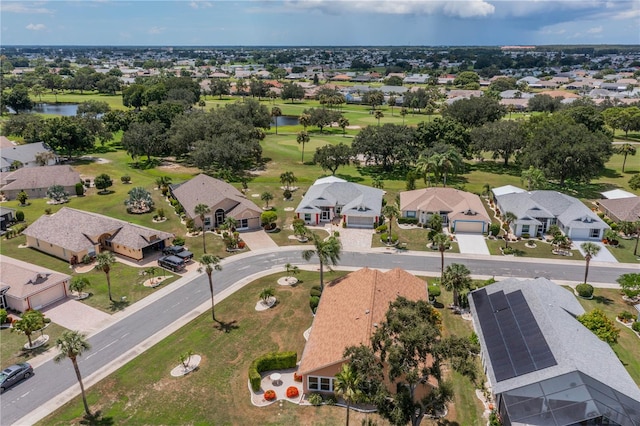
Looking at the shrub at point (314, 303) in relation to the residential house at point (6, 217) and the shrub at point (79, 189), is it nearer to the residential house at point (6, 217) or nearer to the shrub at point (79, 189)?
the residential house at point (6, 217)

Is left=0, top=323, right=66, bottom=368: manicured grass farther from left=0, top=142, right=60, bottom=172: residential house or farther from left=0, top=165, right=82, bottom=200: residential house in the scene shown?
left=0, top=142, right=60, bottom=172: residential house

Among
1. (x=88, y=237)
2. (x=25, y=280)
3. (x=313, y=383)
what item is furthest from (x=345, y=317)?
(x=88, y=237)

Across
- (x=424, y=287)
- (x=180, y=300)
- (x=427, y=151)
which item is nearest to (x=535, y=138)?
(x=427, y=151)

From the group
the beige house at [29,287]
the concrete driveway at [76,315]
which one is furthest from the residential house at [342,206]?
the beige house at [29,287]

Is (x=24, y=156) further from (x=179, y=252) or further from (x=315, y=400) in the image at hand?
(x=315, y=400)

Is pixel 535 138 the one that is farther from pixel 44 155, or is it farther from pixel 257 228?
pixel 44 155

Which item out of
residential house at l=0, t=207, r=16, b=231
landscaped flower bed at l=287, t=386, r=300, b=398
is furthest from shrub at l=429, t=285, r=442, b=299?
residential house at l=0, t=207, r=16, b=231
